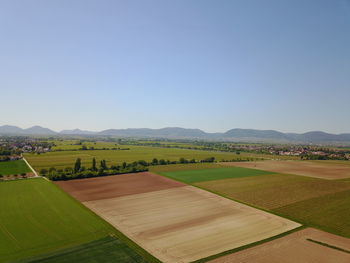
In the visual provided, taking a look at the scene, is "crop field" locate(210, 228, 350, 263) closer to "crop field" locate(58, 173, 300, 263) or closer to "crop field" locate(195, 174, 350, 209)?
"crop field" locate(58, 173, 300, 263)

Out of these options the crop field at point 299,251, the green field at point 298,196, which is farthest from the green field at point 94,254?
the green field at point 298,196

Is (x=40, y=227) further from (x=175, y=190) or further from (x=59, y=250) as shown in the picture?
(x=175, y=190)

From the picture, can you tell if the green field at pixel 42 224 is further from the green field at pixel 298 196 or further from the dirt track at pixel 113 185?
the green field at pixel 298 196

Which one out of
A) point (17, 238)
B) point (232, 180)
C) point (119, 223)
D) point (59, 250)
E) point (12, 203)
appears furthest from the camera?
point (232, 180)

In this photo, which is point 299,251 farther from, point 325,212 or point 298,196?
point 298,196

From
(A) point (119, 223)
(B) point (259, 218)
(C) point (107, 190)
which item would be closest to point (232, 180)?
(B) point (259, 218)

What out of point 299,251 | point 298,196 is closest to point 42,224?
point 299,251
